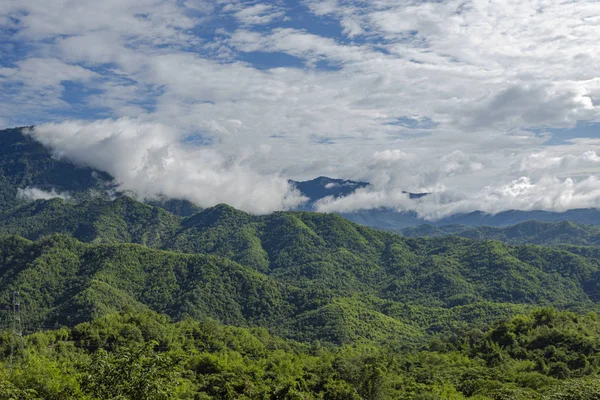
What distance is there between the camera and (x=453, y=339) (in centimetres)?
12694

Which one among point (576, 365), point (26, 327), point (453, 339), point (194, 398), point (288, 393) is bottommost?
point (26, 327)

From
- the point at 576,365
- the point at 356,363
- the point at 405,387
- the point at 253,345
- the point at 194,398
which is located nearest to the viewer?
the point at 194,398

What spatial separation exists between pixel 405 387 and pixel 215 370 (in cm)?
3393

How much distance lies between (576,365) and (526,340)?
1552 cm

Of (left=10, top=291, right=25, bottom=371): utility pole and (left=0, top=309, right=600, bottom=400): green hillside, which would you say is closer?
(left=0, top=309, right=600, bottom=400): green hillside

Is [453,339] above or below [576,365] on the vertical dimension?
below

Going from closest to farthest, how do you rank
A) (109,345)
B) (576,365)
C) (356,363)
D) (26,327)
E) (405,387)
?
1. (405,387)
2. (576,365)
3. (356,363)
4. (109,345)
5. (26,327)

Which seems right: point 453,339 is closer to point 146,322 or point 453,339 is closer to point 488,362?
point 488,362

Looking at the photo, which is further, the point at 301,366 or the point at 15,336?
the point at 15,336

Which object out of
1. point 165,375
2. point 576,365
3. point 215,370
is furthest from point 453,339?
point 165,375

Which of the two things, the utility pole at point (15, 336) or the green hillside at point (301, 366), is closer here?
the green hillside at point (301, 366)

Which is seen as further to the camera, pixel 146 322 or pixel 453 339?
pixel 453 339

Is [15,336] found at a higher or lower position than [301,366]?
higher

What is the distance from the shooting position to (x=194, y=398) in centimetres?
6381
